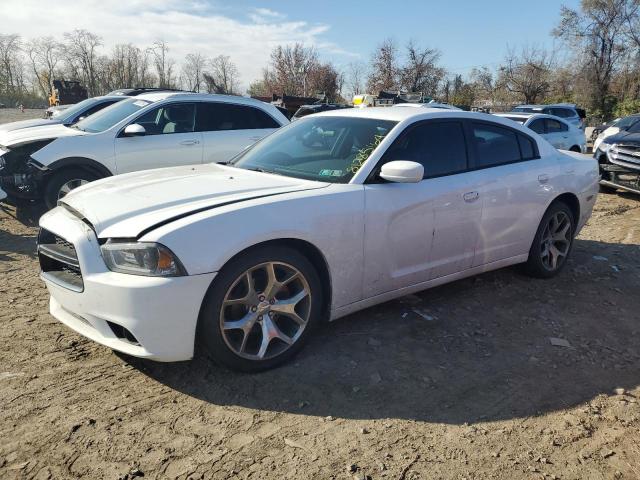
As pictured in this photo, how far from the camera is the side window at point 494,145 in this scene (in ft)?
14.8

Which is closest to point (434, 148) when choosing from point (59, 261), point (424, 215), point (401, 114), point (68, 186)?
point (401, 114)

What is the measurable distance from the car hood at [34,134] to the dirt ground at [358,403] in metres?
3.63

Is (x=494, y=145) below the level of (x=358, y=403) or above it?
above

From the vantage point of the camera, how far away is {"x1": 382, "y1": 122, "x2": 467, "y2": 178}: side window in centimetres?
394

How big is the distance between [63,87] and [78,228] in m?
27.9

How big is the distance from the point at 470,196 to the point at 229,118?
4.75 m

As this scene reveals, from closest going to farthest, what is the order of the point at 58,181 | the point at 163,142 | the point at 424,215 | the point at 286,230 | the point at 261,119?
1. the point at 286,230
2. the point at 424,215
3. the point at 58,181
4. the point at 163,142
5. the point at 261,119

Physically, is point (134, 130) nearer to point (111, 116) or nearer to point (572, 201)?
point (111, 116)

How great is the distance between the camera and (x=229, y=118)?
7910 millimetres

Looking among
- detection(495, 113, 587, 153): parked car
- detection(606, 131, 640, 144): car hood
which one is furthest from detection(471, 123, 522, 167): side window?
detection(495, 113, 587, 153): parked car

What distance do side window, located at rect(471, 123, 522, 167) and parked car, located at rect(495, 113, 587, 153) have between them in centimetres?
808

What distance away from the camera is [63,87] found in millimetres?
27156

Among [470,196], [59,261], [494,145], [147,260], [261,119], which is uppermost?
[261,119]

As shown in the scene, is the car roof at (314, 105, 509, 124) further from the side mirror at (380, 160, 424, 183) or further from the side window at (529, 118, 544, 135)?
the side window at (529, 118, 544, 135)
